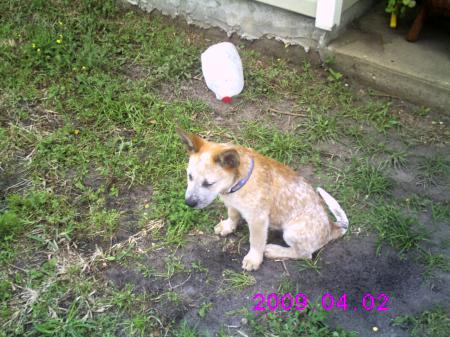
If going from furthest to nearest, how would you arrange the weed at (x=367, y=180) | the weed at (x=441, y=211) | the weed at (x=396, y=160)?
the weed at (x=396, y=160)
the weed at (x=367, y=180)
the weed at (x=441, y=211)

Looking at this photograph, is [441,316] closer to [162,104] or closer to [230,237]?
[230,237]

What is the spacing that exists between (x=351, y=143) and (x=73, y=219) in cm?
299

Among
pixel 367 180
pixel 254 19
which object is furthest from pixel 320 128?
pixel 254 19

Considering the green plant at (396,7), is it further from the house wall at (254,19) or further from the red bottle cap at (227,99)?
the red bottle cap at (227,99)

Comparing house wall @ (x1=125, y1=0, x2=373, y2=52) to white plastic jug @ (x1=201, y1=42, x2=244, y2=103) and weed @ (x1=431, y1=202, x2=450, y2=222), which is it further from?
weed @ (x1=431, y1=202, x2=450, y2=222)

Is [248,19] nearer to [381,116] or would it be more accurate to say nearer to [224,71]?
[224,71]

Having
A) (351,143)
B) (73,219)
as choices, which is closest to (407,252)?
(351,143)

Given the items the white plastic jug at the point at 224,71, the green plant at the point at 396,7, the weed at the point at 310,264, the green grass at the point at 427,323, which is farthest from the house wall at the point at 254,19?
the green grass at the point at 427,323

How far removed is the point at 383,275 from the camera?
3809 mm

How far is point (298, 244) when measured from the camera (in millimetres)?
→ 3766

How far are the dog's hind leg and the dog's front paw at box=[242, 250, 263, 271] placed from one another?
0.44ft

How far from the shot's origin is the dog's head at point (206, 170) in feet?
10.9

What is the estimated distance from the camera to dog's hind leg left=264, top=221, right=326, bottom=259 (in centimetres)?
370

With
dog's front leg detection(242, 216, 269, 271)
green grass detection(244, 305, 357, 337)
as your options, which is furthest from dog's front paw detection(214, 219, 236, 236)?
green grass detection(244, 305, 357, 337)
